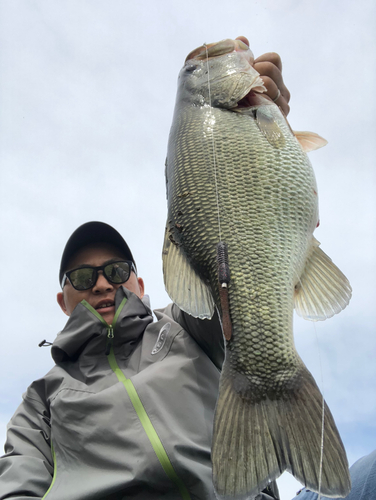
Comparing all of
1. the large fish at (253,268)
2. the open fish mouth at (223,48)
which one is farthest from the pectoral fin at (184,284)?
the open fish mouth at (223,48)

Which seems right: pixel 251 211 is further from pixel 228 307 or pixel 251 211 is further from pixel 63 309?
pixel 63 309

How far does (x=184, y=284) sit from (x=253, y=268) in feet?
1.06

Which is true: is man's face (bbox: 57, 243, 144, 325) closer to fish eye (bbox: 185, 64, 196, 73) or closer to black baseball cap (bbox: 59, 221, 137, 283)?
black baseball cap (bbox: 59, 221, 137, 283)

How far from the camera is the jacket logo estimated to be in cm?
223

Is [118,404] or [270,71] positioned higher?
[270,71]

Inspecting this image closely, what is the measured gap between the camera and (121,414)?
1897mm

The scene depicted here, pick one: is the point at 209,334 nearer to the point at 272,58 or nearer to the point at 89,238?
the point at 89,238

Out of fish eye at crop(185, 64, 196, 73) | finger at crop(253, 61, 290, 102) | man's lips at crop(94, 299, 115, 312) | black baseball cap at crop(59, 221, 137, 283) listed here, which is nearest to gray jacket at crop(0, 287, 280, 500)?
man's lips at crop(94, 299, 115, 312)

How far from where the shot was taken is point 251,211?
1.87 metres

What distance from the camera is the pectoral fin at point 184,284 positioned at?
1786mm

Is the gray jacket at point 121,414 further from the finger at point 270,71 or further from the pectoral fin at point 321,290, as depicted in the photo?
the finger at point 270,71

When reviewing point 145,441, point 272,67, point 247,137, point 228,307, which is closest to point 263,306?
point 228,307

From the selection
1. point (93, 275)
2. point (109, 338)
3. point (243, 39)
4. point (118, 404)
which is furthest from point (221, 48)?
point (118, 404)

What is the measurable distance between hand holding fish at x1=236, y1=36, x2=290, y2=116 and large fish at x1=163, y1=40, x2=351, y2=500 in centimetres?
9
